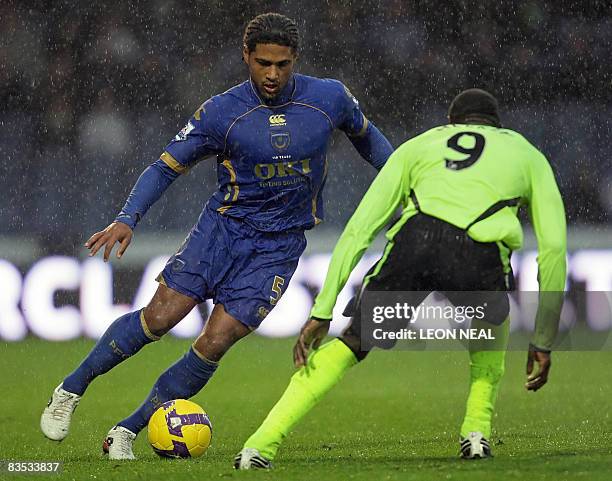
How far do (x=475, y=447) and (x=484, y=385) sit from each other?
0.26 m

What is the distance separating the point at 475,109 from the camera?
500cm

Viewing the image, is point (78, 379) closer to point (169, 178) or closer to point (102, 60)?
point (169, 178)

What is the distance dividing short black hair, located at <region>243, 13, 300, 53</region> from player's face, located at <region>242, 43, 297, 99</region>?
0.08ft

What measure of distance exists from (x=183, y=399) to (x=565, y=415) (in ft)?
9.74

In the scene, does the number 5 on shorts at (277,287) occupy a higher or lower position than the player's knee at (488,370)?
higher

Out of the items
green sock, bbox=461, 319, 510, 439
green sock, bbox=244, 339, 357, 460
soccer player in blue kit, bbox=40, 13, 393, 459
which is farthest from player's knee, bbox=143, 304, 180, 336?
green sock, bbox=461, 319, 510, 439

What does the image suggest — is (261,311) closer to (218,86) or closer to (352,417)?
(352,417)

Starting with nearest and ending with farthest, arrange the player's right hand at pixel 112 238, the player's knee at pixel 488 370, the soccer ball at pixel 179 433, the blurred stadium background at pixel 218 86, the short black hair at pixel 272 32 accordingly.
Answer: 1. the player's knee at pixel 488 370
2. the player's right hand at pixel 112 238
3. the soccer ball at pixel 179 433
4. the short black hair at pixel 272 32
5. the blurred stadium background at pixel 218 86

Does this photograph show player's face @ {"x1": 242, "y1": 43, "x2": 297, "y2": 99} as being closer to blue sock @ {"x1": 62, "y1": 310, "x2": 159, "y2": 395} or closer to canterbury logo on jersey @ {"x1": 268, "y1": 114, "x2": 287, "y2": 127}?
canterbury logo on jersey @ {"x1": 268, "y1": 114, "x2": 287, "y2": 127}

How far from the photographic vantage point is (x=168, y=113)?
1381 centimetres

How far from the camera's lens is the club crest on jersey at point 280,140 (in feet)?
19.5

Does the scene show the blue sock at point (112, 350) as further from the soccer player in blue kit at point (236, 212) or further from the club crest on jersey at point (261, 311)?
the club crest on jersey at point (261, 311)

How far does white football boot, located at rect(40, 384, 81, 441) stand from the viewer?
5.85 meters

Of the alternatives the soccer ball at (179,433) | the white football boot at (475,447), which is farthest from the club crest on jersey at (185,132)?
the white football boot at (475,447)
